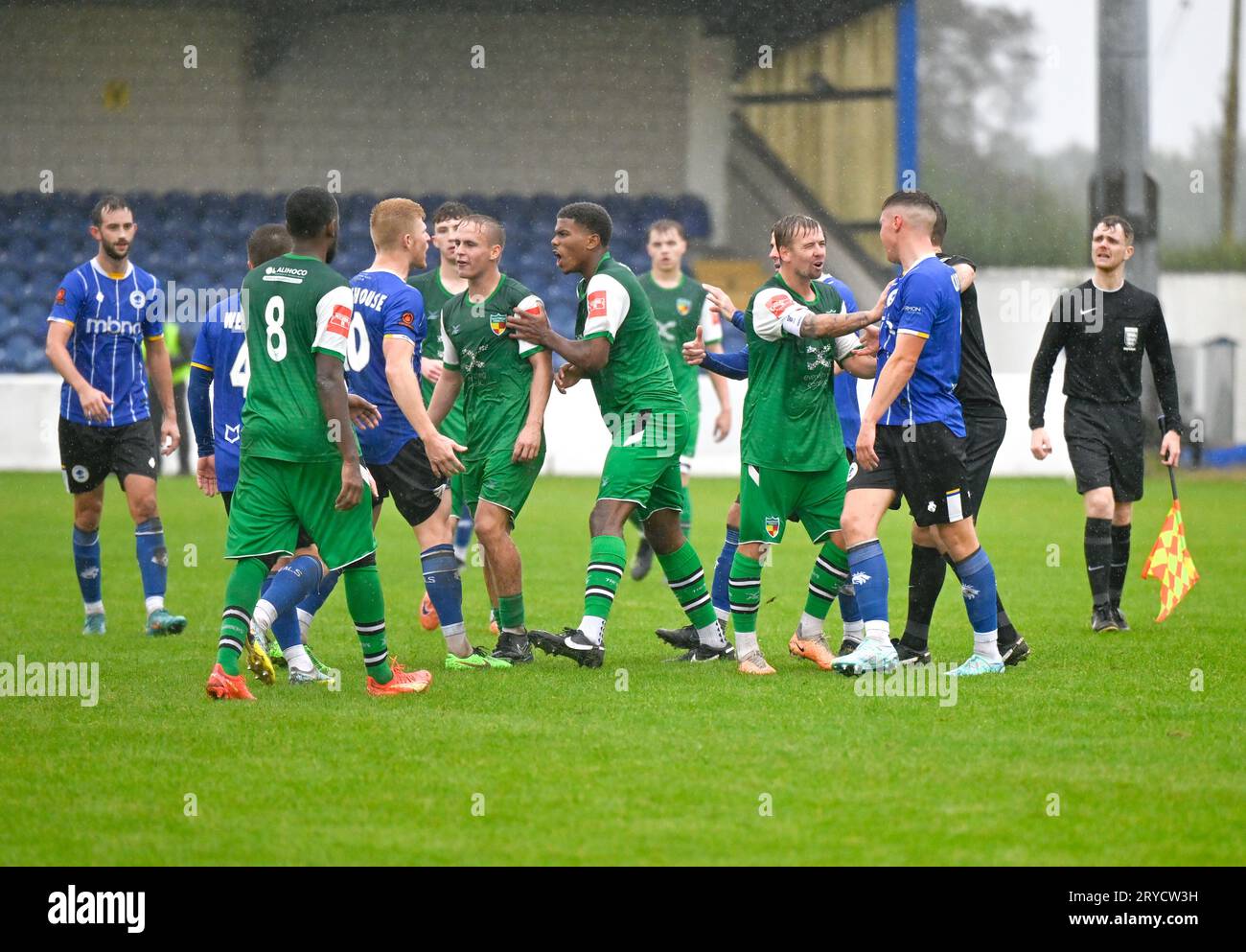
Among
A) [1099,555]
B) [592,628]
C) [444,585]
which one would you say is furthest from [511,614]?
[1099,555]

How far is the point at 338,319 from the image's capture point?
6.39 metres

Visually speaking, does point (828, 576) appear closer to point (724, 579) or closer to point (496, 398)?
point (724, 579)

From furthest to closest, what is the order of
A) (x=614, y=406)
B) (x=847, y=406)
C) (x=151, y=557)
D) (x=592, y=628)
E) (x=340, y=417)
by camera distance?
(x=151, y=557), (x=847, y=406), (x=614, y=406), (x=592, y=628), (x=340, y=417)

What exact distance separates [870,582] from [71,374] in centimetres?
452

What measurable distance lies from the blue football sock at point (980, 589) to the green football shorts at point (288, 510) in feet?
8.49

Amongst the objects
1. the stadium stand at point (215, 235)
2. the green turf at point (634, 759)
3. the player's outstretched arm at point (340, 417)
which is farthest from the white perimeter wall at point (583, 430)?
the player's outstretched arm at point (340, 417)

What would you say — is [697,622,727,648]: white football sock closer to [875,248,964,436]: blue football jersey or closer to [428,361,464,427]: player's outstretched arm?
[875,248,964,436]: blue football jersey

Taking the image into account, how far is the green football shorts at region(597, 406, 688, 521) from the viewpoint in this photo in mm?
7289

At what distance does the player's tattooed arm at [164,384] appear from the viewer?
29.0 feet

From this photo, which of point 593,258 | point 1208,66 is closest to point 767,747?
point 593,258

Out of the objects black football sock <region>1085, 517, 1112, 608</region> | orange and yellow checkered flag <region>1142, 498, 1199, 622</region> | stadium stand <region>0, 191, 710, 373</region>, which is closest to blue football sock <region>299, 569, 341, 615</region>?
black football sock <region>1085, 517, 1112, 608</region>

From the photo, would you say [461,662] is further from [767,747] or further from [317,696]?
[767,747]

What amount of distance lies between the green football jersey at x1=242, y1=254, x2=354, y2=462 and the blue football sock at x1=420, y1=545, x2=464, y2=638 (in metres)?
1.21

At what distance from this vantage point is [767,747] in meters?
5.70
